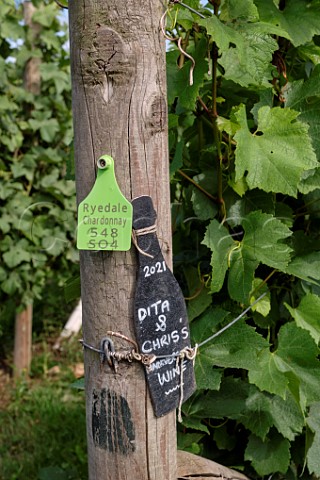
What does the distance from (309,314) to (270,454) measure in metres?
0.43

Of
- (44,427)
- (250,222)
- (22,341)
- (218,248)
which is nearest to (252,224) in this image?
(250,222)

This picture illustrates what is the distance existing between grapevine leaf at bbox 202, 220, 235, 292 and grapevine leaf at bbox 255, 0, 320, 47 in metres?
Result: 0.54

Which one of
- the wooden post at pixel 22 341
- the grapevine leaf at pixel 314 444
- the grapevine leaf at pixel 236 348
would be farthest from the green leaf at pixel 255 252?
the wooden post at pixel 22 341

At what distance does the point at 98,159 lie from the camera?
45.8 inches

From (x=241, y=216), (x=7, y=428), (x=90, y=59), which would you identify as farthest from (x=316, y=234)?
(x=7, y=428)

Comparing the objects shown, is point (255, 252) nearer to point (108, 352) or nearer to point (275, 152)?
point (275, 152)

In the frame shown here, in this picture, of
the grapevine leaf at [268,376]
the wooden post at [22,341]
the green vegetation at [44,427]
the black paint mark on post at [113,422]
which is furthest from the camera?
the wooden post at [22,341]

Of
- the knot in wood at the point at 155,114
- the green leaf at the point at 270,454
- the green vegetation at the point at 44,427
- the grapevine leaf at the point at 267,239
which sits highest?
the knot in wood at the point at 155,114

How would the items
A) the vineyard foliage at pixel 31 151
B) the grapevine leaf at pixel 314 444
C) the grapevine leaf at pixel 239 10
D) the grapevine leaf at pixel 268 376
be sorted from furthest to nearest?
the vineyard foliage at pixel 31 151 < the grapevine leaf at pixel 314 444 < the grapevine leaf at pixel 268 376 < the grapevine leaf at pixel 239 10

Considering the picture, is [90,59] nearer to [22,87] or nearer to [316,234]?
[316,234]

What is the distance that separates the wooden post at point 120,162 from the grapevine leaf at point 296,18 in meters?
0.58

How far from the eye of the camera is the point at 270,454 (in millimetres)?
1796

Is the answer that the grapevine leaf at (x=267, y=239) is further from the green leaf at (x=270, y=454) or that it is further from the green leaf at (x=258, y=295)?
the green leaf at (x=270, y=454)

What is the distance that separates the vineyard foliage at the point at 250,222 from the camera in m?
1.53
